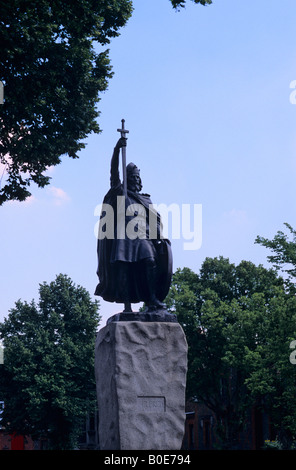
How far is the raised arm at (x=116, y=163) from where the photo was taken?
11.0 meters

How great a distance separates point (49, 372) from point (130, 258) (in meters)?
30.8

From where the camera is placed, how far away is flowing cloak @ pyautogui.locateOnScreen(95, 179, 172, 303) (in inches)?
421

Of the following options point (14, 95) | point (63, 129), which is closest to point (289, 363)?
point (63, 129)

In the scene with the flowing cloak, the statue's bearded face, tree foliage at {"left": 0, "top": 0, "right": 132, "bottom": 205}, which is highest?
tree foliage at {"left": 0, "top": 0, "right": 132, "bottom": 205}

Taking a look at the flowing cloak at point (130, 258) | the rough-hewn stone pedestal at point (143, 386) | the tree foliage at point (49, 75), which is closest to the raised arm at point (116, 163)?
the flowing cloak at point (130, 258)

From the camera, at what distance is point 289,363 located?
27531 mm

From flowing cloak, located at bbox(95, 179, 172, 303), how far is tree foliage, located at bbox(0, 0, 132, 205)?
23.0ft

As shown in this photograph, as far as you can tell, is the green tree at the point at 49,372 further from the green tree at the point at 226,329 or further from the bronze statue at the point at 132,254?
the bronze statue at the point at 132,254

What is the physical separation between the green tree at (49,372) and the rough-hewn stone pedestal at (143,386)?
2936cm

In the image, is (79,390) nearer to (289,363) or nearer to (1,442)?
(289,363)

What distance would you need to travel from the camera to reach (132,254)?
421 inches

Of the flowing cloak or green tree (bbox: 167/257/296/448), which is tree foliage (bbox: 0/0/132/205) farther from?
green tree (bbox: 167/257/296/448)

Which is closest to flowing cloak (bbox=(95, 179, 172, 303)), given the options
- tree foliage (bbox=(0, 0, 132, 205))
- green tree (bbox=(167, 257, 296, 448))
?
tree foliage (bbox=(0, 0, 132, 205))

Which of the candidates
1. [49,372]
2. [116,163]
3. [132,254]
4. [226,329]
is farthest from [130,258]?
[49,372]
